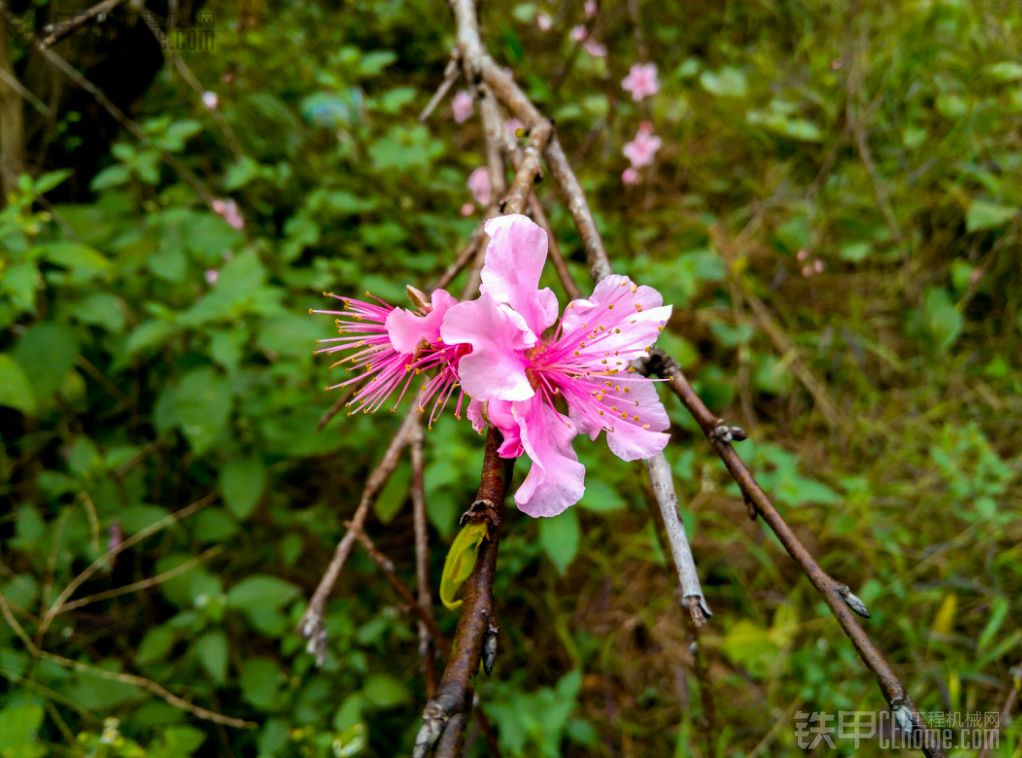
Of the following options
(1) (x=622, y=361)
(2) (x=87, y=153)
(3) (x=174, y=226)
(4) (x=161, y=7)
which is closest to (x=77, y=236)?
(3) (x=174, y=226)

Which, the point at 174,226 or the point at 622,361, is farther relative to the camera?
the point at 174,226

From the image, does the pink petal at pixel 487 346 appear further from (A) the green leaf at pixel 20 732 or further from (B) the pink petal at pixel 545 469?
(A) the green leaf at pixel 20 732

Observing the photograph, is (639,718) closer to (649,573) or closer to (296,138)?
(649,573)

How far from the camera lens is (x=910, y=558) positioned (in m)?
2.30

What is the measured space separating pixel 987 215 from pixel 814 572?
3.01m

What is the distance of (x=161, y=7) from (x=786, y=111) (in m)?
2.90

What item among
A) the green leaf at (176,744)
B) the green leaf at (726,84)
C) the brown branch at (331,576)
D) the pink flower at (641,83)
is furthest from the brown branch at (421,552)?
the green leaf at (726,84)

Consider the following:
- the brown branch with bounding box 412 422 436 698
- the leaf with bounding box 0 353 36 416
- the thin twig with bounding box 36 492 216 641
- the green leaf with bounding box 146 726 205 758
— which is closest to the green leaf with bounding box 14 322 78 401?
the leaf with bounding box 0 353 36 416

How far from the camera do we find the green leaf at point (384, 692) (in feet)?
5.84

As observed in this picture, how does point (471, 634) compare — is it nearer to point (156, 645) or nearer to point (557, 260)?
point (557, 260)

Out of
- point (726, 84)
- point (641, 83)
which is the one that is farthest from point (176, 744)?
point (726, 84)

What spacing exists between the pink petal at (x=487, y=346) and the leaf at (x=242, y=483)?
141cm

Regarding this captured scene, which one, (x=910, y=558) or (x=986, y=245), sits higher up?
(x=986, y=245)

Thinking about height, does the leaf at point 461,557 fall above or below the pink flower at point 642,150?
below
